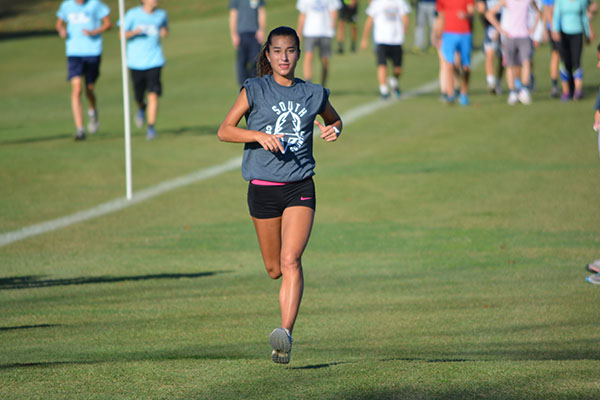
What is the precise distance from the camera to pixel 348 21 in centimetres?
3825

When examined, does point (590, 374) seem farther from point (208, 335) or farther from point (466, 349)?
point (208, 335)

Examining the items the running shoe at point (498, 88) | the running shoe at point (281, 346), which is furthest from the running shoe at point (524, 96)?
the running shoe at point (281, 346)

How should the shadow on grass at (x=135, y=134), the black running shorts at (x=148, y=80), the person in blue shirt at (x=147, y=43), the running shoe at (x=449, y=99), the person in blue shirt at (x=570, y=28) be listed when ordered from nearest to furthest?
the person in blue shirt at (x=147, y=43), the black running shorts at (x=148, y=80), the shadow on grass at (x=135, y=134), the person in blue shirt at (x=570, y=28), the running shoe at (x=449, y=99)

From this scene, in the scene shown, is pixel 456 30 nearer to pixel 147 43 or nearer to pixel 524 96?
pixel 524 96

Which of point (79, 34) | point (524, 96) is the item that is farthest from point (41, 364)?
point (524, 96)

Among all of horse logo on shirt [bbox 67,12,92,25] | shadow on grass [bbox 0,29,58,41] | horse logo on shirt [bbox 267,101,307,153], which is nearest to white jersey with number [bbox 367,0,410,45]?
horse logo on shirt [bbox 67,12,92,25]

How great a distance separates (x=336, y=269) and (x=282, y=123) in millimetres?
3727

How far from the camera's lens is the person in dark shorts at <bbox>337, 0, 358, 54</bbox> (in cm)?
3650

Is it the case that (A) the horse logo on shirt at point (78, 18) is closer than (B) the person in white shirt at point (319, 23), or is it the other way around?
(A) the horse logo on shirt at point (78, 18)

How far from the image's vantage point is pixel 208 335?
721 cm

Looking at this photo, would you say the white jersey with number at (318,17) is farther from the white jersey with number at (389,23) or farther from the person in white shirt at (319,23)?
the white jersey with number at (389,23)

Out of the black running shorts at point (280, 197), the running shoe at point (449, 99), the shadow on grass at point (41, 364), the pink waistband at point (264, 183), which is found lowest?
the running shoe at point (449, 99)

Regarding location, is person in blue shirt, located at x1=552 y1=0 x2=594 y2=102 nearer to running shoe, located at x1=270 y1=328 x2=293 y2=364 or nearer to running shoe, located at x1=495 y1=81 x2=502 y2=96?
running shoe, located at x1=495 y1=81 x2=502 y2=96

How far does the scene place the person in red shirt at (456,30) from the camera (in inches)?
822
